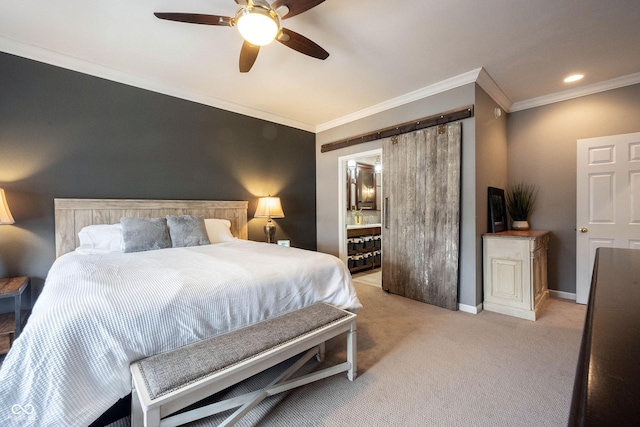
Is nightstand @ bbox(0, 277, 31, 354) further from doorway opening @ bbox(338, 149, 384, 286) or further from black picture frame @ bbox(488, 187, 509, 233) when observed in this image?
black picture frame @ bbox(488, 187, 509, 233)

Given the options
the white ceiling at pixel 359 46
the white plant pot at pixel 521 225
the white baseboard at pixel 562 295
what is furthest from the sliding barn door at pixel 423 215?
the white baseboard at pixel 562 295

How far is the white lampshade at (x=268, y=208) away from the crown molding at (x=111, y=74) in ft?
4.21

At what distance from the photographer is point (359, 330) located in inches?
101

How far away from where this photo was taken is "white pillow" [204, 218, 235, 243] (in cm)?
322

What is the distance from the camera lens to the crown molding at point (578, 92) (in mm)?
2961

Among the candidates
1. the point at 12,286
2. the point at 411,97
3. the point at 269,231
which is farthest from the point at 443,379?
the point at 12,286

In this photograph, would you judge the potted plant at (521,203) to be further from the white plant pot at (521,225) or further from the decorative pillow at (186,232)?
the decorative pillow at (186,232)

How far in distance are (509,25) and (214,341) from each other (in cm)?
308

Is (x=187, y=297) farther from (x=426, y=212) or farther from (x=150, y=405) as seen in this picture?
(x=426, y=212)

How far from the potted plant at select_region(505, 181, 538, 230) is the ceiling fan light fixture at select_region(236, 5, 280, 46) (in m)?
3.55

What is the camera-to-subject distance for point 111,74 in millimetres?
2883

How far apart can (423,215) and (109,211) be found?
3.47 meters

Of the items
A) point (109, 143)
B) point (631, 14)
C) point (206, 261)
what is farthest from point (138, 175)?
point (631, 14)

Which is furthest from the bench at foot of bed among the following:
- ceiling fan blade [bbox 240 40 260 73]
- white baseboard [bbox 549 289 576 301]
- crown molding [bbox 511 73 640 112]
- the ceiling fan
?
crown molding [bbox 511 73 640 112]
